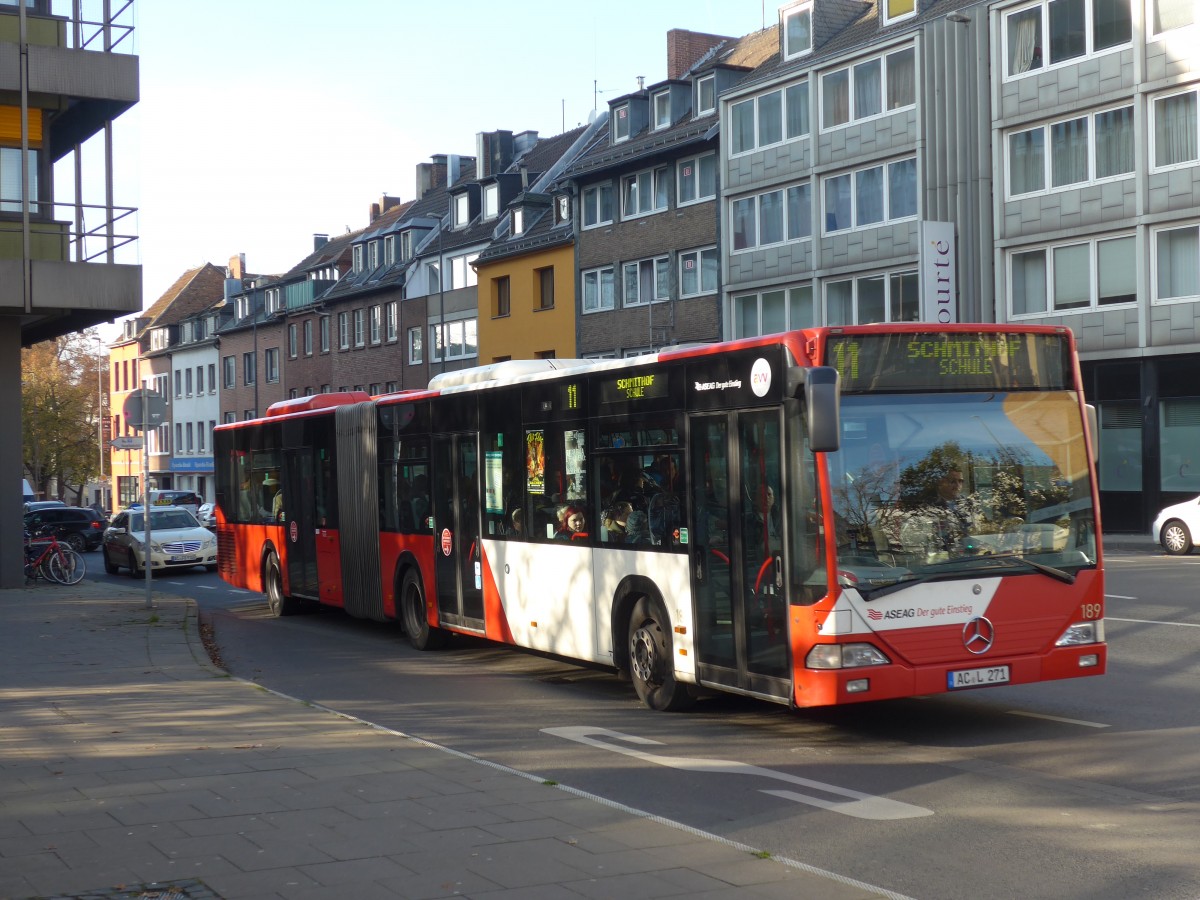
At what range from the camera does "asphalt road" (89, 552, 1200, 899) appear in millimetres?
6641

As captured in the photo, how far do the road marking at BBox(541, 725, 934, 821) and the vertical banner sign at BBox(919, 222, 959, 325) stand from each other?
27.2 m

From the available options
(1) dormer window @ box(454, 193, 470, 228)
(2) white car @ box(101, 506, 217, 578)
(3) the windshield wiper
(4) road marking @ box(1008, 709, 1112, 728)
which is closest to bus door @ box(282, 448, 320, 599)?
(4) road marking @ box(1008, 709, 1112, 728)

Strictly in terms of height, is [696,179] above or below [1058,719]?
above

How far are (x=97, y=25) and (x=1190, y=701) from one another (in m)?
20.9

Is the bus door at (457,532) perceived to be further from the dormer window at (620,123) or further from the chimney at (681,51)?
the chimney at (681,51)

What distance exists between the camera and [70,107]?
25109 millimetres

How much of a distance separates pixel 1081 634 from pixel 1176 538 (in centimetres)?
1931

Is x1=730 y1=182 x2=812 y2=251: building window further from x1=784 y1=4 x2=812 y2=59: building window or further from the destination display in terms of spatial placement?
the destination display

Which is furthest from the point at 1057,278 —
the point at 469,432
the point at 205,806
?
the point at 205,806

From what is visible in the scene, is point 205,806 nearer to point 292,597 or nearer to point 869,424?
point 869,424

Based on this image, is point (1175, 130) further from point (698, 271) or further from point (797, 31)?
point (698, 271)

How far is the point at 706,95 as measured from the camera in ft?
160

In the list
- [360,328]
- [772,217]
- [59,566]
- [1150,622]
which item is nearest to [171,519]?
[59,566]

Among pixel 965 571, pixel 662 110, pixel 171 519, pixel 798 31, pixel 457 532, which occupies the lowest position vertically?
pixel 171 519
